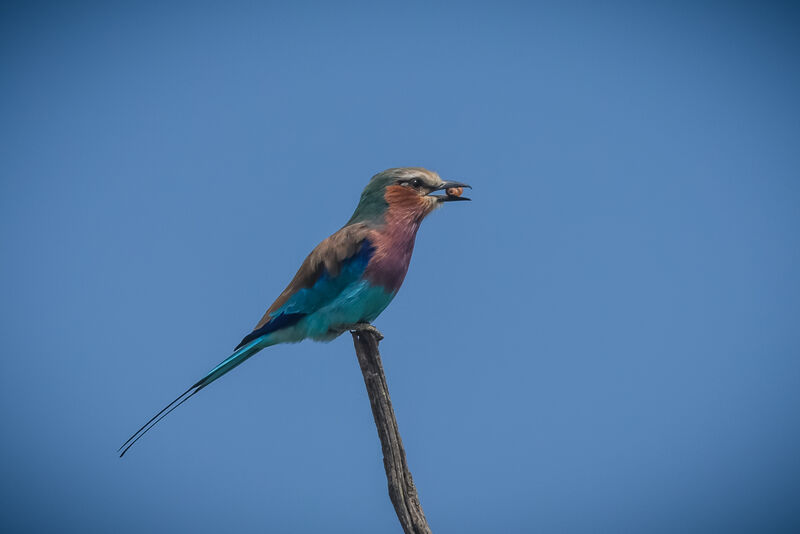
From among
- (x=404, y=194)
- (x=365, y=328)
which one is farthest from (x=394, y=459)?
(x=404, y=194)

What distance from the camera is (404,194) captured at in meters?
4.71

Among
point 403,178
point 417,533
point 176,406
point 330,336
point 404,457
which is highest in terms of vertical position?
point 403,178

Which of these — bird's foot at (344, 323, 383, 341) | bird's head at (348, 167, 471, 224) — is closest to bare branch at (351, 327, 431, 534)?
bird's foot at (344, 323, 383, 341)

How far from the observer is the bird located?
4.52m

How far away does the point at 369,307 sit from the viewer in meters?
4.55

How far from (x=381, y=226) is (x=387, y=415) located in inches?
46.7

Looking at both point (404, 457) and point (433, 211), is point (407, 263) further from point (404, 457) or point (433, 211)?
point (404, 457)

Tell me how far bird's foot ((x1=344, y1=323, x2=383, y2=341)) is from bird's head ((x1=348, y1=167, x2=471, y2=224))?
68 centimetres

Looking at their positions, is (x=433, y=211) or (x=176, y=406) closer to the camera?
(x=176, y=406)

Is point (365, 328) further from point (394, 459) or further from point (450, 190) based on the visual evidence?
point (450, 190)

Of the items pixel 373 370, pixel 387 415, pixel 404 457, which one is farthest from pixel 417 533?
pixel 373 370

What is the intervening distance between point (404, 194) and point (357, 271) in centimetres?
61

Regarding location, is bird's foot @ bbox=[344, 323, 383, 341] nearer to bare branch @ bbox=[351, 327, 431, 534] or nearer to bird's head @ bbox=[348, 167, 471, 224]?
bare branch @ bbox=[351, 327, 431, 534]

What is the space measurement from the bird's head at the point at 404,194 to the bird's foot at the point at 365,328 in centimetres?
68
